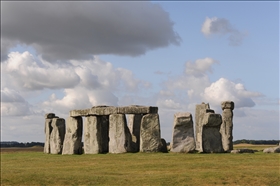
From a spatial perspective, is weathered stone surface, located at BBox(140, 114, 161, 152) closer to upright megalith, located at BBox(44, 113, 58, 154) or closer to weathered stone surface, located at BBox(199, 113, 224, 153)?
weathered stone surface, located at BBox(199, 113, 224, 153)

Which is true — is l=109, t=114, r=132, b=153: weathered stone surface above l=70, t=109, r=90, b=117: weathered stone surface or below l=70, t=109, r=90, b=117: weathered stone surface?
below

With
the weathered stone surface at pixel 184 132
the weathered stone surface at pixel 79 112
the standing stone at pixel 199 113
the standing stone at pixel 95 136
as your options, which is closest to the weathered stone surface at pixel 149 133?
the weathered stone surface at pixel 184 132

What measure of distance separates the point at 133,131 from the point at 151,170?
1008cm

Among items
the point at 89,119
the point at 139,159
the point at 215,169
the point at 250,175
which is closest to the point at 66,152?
the point at 89,119

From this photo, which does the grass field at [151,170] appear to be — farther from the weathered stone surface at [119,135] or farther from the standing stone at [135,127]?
the standing stone at [135,127]

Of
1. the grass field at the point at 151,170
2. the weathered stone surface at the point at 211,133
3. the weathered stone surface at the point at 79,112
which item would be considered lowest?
the grass field at the point at 151,170

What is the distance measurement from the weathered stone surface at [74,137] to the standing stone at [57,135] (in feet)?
4.24

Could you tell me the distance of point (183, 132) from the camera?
26688mm

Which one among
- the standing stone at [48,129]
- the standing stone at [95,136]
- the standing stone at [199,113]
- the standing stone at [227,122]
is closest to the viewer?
the standing stone at [95,136]

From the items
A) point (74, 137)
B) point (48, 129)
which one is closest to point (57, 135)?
point (74, 137)

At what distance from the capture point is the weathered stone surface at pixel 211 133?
2656cm

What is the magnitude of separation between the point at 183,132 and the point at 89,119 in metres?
6.83

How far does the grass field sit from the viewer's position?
707 inches

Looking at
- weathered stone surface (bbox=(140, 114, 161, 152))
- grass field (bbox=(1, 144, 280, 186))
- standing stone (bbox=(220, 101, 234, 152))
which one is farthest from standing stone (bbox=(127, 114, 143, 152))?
standing stone (bbox=(220, 101, 234, 152))
